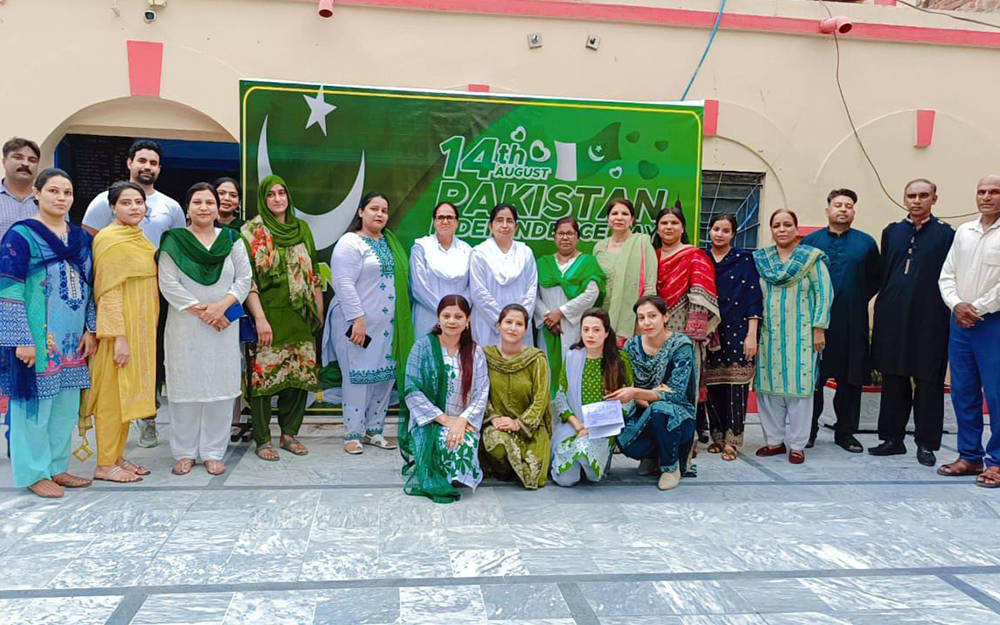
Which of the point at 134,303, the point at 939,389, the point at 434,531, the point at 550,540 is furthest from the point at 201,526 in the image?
the point at 939,389

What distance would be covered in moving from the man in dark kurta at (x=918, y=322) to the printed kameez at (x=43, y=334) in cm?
422

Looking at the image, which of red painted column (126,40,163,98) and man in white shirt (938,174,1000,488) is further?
red painted column (126,40,163,98)

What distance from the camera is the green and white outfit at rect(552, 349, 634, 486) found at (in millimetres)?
3561

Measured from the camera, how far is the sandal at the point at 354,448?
4188 mm

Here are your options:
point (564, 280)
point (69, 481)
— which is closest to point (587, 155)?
point (564, 280)

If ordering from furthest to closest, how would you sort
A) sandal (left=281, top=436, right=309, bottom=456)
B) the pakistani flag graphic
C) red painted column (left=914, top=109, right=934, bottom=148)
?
red painted column (left=914, top=109, right=934, bottom=148)
the pakistani flag graphic
sandal (left=281, top=436, right=309, bottom=456)

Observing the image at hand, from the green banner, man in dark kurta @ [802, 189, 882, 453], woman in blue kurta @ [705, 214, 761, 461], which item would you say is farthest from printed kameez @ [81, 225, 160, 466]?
man in dark kurta @ [802, 189, 882, 453]

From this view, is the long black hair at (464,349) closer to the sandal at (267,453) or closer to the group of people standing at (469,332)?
the group of people standing at (469,332)

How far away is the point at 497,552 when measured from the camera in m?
2.77

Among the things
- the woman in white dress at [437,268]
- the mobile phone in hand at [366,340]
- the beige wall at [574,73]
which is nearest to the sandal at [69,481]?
the mobile phone in hand at [366,340]

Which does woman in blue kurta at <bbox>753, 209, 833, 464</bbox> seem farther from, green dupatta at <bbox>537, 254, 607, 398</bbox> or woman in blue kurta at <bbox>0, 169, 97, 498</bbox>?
woman in blue kurta at <bbox>0, 169, 97, 498</bbox>

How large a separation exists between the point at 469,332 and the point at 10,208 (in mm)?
2374

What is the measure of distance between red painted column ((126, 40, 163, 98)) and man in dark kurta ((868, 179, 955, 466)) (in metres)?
5.07

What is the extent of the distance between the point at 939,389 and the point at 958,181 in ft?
9.83
